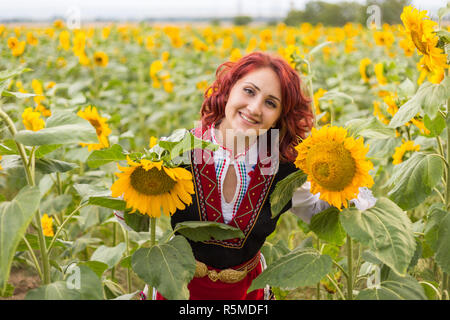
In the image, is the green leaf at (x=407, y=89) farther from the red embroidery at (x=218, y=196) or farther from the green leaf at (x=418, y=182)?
the red embroidery at (x=218, y=196)

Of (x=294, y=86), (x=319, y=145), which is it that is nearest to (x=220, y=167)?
(x=294, y=86)

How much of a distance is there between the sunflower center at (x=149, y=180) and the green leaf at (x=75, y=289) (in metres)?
0.22

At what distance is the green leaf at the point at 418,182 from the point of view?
4.57 feet

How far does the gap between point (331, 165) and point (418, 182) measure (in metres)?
0.44

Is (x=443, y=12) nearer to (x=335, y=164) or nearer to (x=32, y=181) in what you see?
(x=335, y=164)

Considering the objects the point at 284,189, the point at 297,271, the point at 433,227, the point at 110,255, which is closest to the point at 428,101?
the point at 433,227

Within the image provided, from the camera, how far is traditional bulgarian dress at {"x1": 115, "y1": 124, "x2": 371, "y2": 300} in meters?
1.56

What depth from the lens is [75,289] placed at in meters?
1.08

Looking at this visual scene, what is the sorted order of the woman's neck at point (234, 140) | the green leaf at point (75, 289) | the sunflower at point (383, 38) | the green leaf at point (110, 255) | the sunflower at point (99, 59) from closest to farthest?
1. the green leaf at point (75, 289)
2. the woman's neck at point (234, 140)
3. the green leaf at point (110, 255)
4. the sunflower at point (99, 59)
5. the sunflower at point (383, 38)

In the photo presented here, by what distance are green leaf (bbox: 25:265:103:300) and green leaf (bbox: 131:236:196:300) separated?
0.09 meters

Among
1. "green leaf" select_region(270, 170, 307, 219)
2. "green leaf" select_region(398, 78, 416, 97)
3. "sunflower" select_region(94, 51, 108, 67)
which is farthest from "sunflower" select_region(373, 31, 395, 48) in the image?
"green leaf" select_region(270, 170, 307, 219)

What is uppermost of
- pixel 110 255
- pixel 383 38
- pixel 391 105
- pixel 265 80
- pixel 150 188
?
pixel 383 38

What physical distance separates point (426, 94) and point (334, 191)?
1.34ft

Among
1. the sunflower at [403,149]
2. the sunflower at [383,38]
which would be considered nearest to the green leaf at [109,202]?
the sunflower at [403,149]
